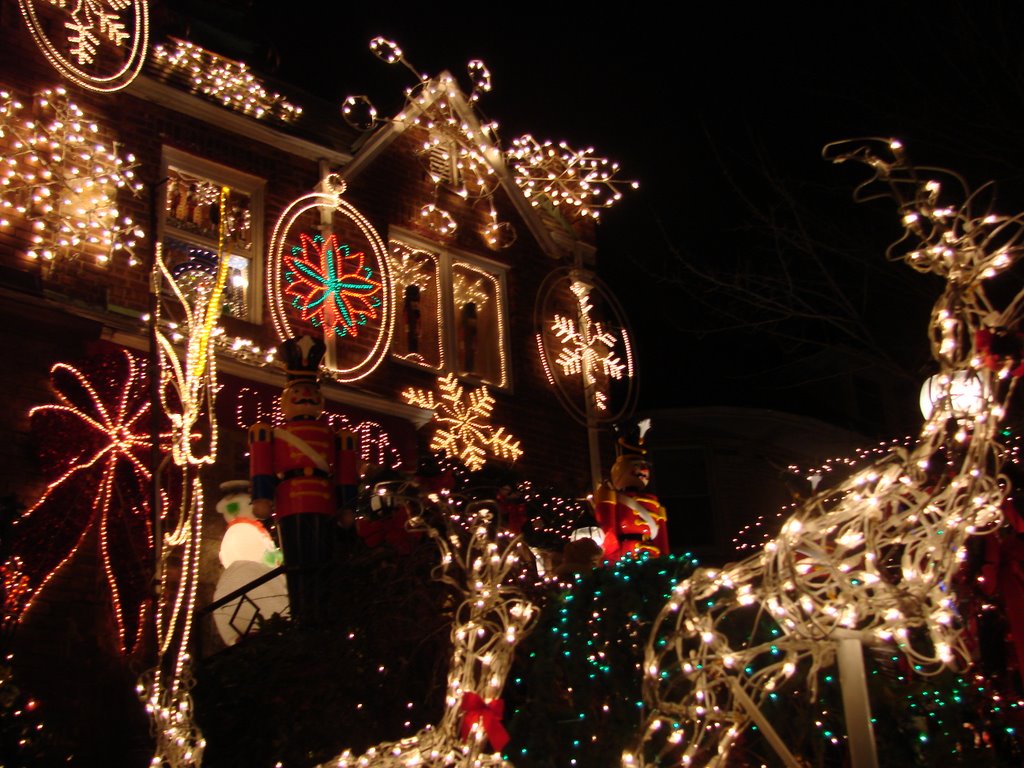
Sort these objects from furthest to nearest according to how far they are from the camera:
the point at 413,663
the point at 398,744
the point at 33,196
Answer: the point at 33,196, the point at 413,663, the point at 398,744

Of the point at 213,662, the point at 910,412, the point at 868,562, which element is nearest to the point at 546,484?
the point at 213,662

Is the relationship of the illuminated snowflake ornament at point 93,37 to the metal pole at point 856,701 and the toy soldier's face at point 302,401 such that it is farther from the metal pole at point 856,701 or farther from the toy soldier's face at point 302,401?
the metal pole at point 856,701

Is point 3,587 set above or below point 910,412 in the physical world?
below

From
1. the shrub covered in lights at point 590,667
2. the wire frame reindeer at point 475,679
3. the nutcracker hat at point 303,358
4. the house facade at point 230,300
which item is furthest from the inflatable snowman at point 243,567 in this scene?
the shrub covered in lights at point 590,667

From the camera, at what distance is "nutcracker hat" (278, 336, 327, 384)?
376 inches

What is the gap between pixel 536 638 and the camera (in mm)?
7578

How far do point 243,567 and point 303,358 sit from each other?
66.7 inches

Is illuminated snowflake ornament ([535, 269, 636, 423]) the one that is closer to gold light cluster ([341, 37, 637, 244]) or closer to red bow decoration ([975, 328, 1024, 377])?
gold light cluster ([341, 37, 637, 244])

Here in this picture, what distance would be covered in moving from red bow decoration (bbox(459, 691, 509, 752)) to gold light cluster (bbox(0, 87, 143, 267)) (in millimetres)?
5727

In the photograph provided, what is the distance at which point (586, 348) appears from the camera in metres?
14.4

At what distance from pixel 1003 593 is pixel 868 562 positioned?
2965mm

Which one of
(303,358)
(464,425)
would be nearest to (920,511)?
(303,358)

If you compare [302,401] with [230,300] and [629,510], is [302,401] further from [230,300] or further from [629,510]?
[629,510]

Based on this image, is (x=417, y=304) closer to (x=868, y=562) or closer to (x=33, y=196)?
(x=33, y=196)
